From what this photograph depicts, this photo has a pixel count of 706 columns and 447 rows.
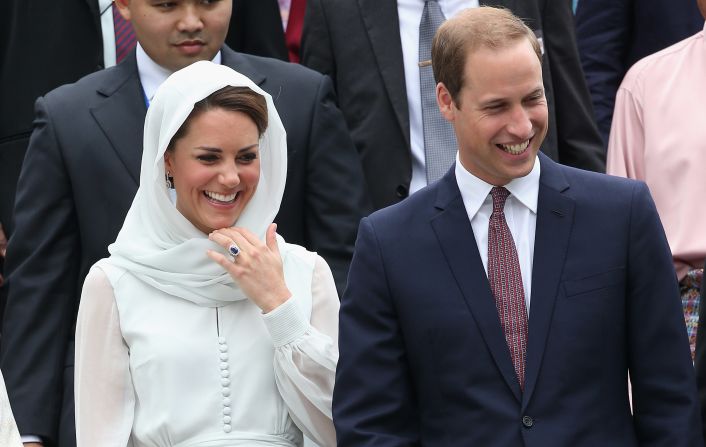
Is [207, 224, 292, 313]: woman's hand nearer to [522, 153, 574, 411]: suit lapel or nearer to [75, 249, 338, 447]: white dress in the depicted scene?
[75, 249, 338, 447]: white dress

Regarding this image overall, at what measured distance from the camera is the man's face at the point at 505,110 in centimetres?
514

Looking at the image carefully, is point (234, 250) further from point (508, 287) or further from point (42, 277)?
point (42, 277)

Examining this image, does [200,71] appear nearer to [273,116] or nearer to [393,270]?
[273,116]

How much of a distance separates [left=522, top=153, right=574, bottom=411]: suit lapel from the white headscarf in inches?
35.2

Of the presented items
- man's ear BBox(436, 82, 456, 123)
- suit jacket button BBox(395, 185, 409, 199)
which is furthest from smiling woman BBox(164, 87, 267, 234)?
suit jacket button BBox(395, 185, 409, 199)

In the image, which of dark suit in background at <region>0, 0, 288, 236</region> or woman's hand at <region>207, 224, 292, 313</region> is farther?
dark suit in background at <region>0, 0, 288, 236</region>

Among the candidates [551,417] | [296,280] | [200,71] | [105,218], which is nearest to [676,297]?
Answer: [551,417]

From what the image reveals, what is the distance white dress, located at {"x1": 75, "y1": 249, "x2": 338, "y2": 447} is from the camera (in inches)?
212

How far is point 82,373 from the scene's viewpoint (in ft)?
18.0

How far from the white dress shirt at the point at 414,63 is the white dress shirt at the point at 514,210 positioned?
4.70 ft

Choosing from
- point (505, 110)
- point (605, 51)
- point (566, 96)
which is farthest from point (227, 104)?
point (605, 51)

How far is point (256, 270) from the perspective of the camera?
5.45m

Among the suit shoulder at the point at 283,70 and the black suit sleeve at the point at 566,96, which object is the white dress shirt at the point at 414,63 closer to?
the black suit sleeve at the point at 566,96

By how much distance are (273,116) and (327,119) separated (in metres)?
0.70
